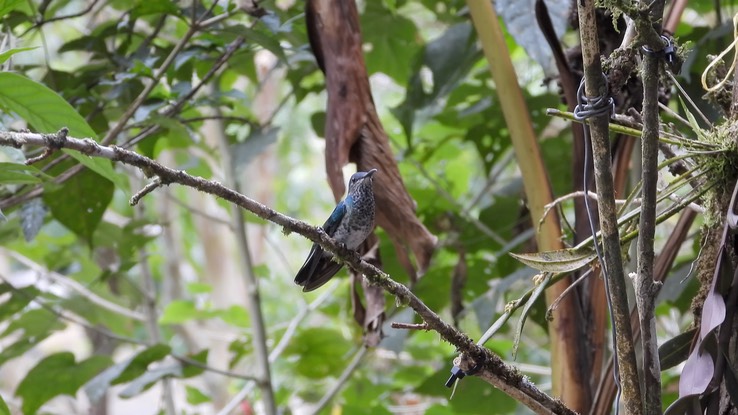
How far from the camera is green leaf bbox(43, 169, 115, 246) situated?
181cm

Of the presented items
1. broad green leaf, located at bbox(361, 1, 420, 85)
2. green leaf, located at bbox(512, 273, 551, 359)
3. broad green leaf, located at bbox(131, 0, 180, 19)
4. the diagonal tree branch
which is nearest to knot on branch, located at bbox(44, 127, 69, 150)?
the diagonal tree branch

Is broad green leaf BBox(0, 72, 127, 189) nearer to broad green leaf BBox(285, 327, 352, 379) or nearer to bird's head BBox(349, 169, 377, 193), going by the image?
bird's head BBox(349, 169, 377, 193)

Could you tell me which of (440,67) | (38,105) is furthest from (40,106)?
(440,67)

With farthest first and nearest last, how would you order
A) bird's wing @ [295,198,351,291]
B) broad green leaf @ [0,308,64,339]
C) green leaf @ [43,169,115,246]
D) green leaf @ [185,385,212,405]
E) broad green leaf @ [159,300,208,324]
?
green leaf @ [185,385,212,405] → broad green leaf @ [159,300,208,324] → broad green leaf @ [0,308,64,339] → green leaf @ [43,169,115,246] → bird's wing @ [295,198,351,291]

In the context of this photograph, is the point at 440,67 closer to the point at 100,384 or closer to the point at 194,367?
the point at 194,367

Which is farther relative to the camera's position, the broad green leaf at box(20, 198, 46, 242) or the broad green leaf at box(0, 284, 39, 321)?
the broad green leaf at box(0, 284, 39, 321)

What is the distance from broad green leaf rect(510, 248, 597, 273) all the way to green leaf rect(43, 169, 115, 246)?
111cm

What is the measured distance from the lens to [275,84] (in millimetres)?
6312

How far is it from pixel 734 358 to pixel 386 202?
0.71 meters

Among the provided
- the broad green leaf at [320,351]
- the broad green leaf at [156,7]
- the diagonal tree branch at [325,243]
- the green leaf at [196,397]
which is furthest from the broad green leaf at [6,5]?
the green leaf at [196,397]

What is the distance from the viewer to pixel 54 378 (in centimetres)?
217

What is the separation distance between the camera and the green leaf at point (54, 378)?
212cm

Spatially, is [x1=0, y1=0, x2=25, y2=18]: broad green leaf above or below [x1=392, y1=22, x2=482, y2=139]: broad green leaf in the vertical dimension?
below

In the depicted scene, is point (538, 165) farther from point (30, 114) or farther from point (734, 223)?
point (30, 114)
